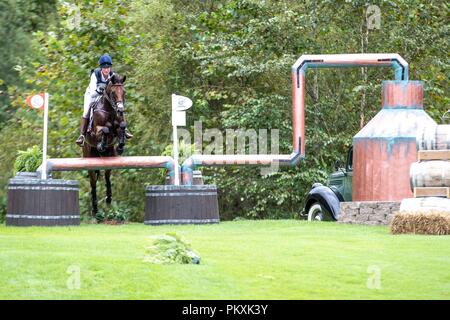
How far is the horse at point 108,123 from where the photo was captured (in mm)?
20219

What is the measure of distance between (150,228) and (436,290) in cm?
929

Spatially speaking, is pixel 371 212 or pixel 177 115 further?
pixel 177 115

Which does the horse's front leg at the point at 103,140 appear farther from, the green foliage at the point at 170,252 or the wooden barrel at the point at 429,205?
the green foliage at the point at 170,252

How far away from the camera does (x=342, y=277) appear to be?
465 inches

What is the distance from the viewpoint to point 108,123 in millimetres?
20891

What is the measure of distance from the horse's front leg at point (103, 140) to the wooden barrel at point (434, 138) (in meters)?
6.06

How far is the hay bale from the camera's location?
1708 cm

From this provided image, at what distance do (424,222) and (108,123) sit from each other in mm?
6749

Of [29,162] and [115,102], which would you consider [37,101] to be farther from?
[29,162]

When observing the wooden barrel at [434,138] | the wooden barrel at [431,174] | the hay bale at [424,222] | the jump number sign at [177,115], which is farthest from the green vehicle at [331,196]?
the hay bale at [424,222]

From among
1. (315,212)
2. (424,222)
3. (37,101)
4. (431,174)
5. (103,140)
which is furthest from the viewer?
(315,212)

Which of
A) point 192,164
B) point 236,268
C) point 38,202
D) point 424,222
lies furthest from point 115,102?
point 236,268
